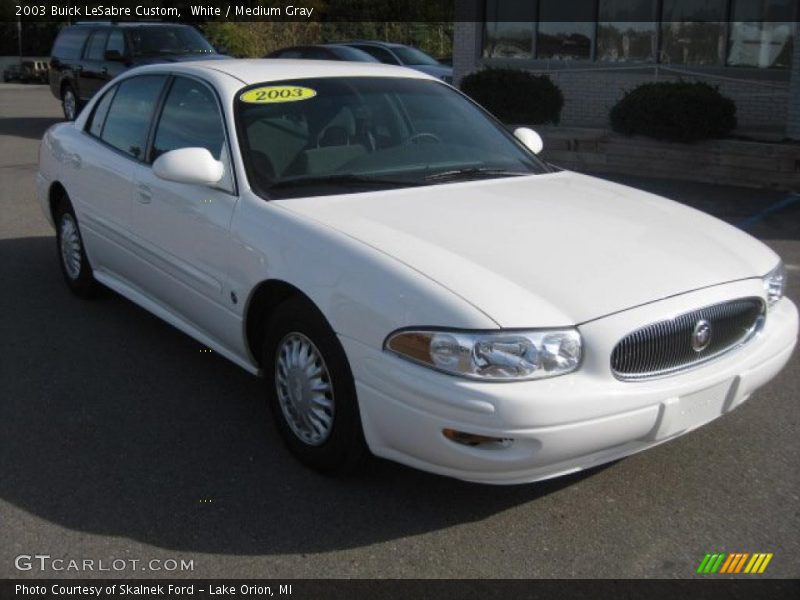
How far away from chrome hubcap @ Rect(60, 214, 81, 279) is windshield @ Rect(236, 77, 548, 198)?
2123 millimetres

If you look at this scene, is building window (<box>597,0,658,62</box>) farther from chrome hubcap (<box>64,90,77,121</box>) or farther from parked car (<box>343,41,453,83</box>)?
chrome hubcap (<box>64,90,77,121</box>)

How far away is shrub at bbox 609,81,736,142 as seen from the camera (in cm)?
1054

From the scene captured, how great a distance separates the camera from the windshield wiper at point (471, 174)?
4.45 meters

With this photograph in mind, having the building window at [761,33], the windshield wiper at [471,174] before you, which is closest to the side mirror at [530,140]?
the windshield wiper at [471,174]

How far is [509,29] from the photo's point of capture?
667 inches

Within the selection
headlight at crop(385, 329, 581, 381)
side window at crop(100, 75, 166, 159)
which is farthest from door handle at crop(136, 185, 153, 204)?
headlight at crop(385, 329, 581, 381)

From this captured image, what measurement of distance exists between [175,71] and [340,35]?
29.7m

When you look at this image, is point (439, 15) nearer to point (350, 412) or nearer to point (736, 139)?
point (736, 139)

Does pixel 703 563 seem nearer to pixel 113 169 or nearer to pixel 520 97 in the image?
pixel 113 169

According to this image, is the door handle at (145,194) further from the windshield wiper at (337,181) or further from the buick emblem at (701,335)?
the buick emblem at (701,335)

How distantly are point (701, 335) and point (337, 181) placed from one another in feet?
5.78

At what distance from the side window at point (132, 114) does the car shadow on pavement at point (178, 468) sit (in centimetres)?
114

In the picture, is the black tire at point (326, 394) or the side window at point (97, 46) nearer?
the black tire at point (326, 394)

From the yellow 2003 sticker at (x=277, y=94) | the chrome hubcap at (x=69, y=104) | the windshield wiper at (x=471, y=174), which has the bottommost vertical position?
the chrome hubcap at (x=69, y=104)
